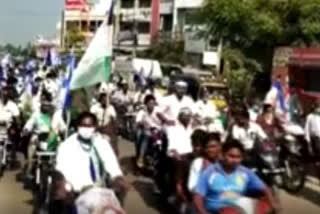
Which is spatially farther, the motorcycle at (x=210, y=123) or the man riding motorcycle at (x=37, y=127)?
the motorcycle at (x=210, y=123)

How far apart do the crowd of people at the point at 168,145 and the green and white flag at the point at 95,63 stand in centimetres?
66

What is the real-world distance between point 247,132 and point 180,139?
140 cm

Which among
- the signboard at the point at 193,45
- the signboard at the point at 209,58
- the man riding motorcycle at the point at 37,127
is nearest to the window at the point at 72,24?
the signboard at the point at 193,45

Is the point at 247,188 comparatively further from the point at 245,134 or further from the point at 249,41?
the point at 249,41

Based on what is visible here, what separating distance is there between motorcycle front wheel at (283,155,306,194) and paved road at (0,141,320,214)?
0.16 metres

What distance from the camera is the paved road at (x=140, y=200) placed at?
13.4 metres

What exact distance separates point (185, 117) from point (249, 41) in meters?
28.5

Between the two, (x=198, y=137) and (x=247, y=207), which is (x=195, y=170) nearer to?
(x=198, y=137)

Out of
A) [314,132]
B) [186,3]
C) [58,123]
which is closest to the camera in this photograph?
[58,123]

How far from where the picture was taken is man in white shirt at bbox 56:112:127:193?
8.16 meters

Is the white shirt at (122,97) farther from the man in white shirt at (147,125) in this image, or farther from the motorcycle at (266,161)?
the motorcycle at (266,161)

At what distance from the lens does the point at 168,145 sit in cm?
1333

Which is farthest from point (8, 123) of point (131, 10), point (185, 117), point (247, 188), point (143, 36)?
point (131, 10)

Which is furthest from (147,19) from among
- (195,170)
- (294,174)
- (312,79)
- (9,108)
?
(195,170)
